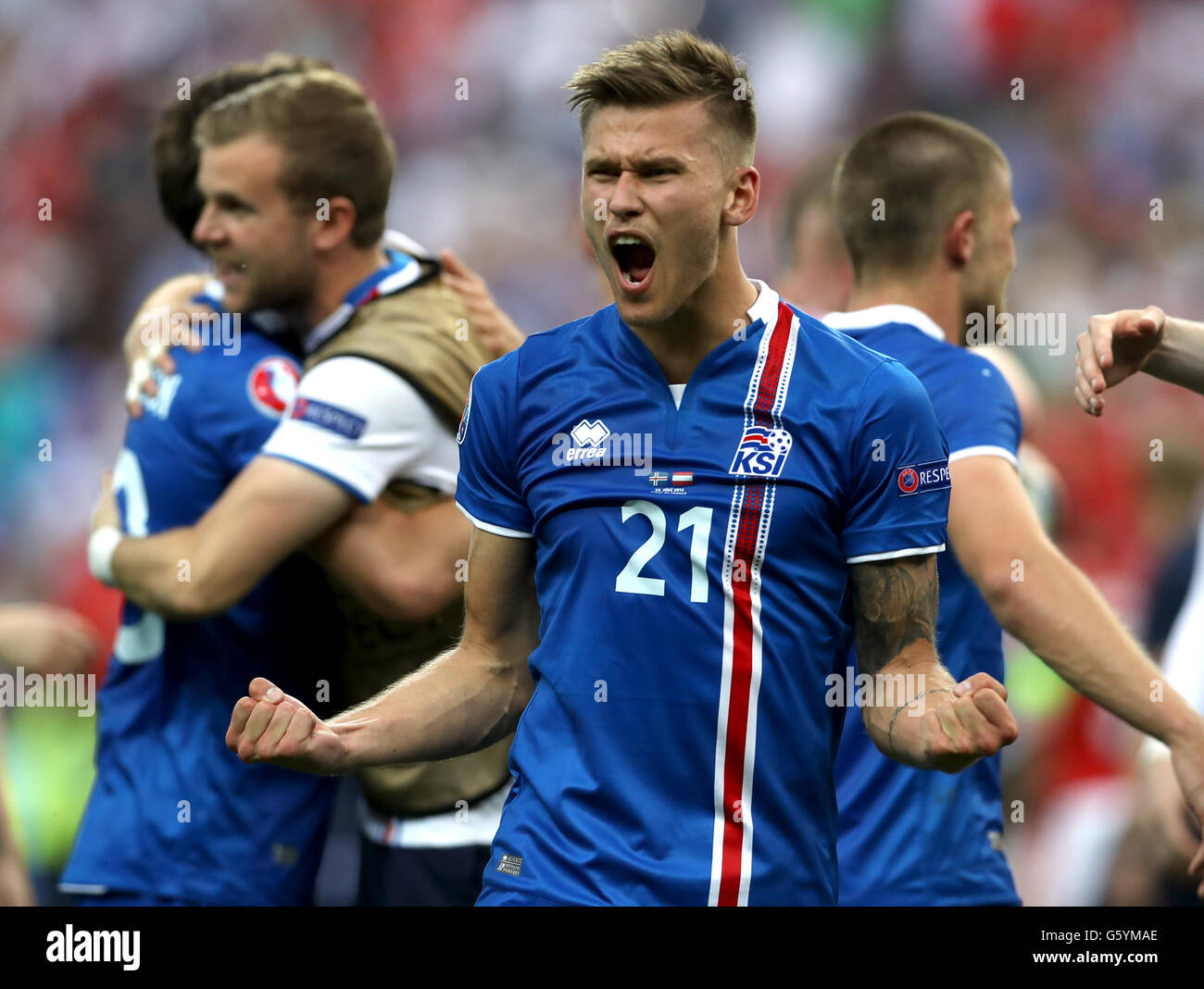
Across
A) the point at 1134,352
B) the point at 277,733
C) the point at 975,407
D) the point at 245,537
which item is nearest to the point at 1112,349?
the point at 1134,352

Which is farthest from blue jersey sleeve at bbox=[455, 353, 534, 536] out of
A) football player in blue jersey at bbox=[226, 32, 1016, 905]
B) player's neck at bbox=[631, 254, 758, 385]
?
player's neck at bbox=[631, 254, 758, 385]

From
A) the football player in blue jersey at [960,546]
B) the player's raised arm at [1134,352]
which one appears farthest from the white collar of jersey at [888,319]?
the player's raised arm at [1134,352]

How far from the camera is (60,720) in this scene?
692 centimetres

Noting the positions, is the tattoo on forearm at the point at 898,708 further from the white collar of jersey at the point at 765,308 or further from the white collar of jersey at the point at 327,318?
the white collar of jersey at the point at 327,318

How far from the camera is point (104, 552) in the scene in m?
4.19

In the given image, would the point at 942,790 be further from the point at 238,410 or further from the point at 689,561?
the point at 238,410

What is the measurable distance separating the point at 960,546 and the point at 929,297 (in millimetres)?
755

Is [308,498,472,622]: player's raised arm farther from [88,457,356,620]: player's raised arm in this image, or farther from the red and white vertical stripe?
the red and white vertical stripe

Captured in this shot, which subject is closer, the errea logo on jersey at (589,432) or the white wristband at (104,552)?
the errea logo on jersey at (589,432)

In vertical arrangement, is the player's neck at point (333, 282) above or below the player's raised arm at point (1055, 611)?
above

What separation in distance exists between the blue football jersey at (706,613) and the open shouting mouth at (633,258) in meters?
0.17

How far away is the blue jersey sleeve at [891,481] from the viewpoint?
2881mm
